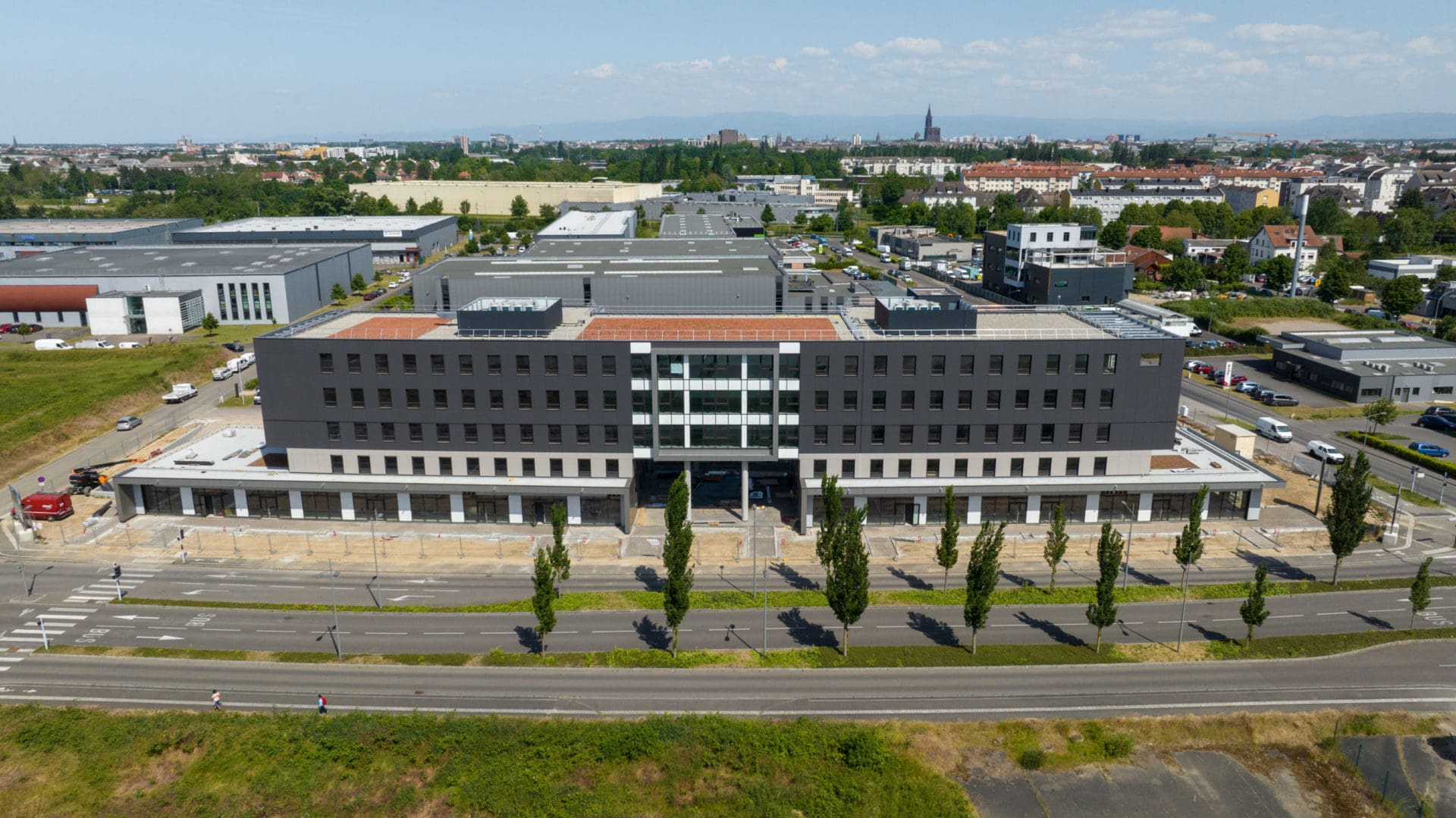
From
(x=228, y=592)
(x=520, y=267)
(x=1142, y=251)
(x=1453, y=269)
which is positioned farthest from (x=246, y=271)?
(x=1453, y=269)

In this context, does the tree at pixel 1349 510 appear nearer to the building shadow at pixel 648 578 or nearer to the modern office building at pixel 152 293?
the building shadow at pixel 648 578

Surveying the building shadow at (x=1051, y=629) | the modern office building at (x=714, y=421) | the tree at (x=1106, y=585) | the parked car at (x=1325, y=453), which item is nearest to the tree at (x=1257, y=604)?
the tree at (x=1106, y=585)

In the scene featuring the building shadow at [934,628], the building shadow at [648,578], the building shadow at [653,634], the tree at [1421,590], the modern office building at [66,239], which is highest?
the modern office building at [66,239]

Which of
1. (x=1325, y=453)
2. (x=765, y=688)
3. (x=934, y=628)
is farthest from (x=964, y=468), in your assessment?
(x=1325, y=453)

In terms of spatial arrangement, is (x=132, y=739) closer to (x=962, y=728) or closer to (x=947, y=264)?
(x=962, y=728)

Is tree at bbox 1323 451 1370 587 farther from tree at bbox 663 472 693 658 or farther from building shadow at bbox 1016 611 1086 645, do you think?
tree at bbox 663 472 693 658
